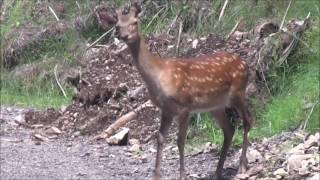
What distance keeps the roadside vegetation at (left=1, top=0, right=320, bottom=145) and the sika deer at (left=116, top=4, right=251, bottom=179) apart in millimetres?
1202

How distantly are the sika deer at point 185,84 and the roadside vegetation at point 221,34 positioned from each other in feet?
3.94

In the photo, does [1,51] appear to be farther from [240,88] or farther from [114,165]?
[240,88]

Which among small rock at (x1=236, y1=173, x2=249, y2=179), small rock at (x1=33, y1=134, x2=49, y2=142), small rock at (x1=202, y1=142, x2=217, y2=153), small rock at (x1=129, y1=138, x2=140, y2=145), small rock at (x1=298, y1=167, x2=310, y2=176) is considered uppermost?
small rock at (x1=298, y1=167, x2=310, y2=176)

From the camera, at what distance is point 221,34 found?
1393 cm

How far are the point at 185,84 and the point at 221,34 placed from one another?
536 cm

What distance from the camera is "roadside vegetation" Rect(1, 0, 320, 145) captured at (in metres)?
10.7

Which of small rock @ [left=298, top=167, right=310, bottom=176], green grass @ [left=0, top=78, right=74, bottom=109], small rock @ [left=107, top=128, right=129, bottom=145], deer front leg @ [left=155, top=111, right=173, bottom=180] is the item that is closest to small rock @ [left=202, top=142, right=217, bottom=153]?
small rock @ [left=107, top=128, right=129, bottom=145]

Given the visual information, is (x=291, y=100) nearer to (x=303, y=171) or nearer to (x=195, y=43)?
(x=303, y=171)

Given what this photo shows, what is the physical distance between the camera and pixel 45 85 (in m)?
16.5

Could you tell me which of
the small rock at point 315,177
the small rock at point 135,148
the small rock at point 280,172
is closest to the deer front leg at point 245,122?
the small rock at point 280,172

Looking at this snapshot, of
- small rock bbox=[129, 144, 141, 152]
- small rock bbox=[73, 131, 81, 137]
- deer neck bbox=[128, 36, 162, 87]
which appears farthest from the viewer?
small rock bbox=[73, 131, 81, 137]

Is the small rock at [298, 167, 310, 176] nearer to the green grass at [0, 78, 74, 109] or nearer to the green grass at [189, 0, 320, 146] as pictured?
the green grass at [189, 0, 320, 146]

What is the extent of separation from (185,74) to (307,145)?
5.26 ft

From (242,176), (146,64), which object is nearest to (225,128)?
(242,176)
